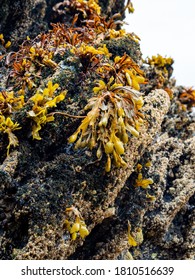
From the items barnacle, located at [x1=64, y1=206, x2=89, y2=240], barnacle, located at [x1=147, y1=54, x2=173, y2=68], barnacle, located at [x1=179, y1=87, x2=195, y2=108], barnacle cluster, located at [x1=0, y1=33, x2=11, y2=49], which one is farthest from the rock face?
barnacle, located at [x1=179, y1=87, x2=195, y2=108]

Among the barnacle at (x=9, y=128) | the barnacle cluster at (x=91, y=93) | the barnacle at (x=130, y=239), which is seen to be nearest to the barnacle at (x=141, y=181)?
the barnacle at (x=130, y=239)

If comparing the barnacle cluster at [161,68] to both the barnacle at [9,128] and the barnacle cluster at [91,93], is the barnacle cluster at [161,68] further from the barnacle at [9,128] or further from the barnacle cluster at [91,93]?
the barnacle at [9,128]

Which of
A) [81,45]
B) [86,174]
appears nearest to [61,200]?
[86,174]

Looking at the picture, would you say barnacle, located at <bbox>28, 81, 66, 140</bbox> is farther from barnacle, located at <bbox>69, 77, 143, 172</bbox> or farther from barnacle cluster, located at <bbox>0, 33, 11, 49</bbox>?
barnacle cluster, located at <bbox>0, 33, 11, 49</bbox>

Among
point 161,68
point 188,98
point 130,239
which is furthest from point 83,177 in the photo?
point 188,98

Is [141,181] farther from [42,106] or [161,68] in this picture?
[161,68]

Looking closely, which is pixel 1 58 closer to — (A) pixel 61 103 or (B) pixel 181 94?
(A) pixel 61 103

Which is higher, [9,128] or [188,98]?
[188,98]
